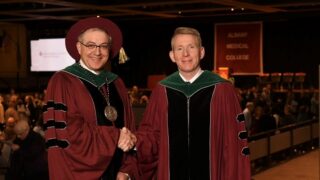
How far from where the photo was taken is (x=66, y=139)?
10.3 ft

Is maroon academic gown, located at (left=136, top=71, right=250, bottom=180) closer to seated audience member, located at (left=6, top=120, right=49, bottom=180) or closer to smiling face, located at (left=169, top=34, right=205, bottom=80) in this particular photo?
smiling face, located at (left=169, top=34, right=205, bottom=80)

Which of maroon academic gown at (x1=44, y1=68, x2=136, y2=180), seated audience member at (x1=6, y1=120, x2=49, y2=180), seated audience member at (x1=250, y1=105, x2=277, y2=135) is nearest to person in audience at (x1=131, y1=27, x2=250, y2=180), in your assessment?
maroon academic gown at (x1=44, y1=68, x2=136, y2=180)

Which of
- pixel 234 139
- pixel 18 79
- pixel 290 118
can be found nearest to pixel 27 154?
pixel 234 139

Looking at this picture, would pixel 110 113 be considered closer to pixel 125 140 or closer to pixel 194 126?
pixel 125 140

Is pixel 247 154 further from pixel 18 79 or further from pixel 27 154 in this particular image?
pixel 18 79

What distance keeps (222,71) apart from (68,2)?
5.54 m

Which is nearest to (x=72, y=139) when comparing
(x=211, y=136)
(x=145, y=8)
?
(x=211, y=136)

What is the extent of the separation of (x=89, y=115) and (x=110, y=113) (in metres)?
0.14

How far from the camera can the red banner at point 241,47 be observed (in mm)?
26156

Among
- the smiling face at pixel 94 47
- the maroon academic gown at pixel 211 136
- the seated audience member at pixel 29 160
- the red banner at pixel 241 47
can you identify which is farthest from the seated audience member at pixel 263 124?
the red banner at pixel 241 47

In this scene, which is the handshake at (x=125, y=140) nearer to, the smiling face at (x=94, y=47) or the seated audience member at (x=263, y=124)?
the smiling face at (x=94, y=47)

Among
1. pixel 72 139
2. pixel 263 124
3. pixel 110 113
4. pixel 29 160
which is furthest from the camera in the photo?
pixel 263 124

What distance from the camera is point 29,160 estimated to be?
6363mm

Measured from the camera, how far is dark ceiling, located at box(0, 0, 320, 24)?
19875 millimetres
